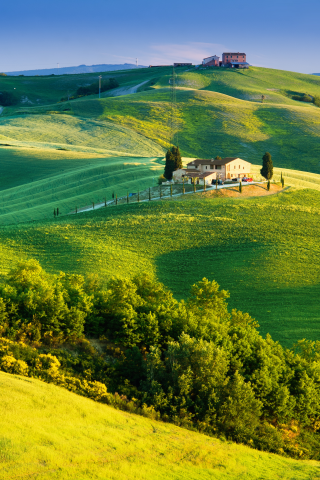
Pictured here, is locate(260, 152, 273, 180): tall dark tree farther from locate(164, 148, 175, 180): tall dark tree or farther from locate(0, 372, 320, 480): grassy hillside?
locate(0, 372, 320, 480): grassy hillside

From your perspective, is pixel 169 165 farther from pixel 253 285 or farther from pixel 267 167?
pixel 253 285

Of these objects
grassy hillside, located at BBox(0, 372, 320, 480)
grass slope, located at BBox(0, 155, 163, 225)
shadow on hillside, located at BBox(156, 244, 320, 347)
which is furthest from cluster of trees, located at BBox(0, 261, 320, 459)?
grass slope, located at BBox(0, 155, 163, 225)

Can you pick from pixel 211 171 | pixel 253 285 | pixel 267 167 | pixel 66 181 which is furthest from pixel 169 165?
pixel 253 285

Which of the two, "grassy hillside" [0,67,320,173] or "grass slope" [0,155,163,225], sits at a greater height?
"grassy hillside" [0,67,320,173]

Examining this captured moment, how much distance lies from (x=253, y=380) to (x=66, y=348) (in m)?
12.6

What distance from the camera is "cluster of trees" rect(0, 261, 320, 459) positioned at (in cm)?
2867

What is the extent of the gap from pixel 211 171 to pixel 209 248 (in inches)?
1207

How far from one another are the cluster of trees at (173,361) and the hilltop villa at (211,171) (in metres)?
50.1

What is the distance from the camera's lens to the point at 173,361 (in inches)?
1191

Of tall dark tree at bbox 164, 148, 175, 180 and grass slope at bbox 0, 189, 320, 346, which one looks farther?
tall dark tree at bbox 164, 148, 175, 180

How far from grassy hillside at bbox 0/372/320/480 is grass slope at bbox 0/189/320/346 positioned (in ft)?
62.8

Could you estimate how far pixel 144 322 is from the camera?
35.0 meters

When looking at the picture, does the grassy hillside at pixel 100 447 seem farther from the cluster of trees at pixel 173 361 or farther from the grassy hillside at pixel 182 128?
the grassy hillside at pixel 182 128

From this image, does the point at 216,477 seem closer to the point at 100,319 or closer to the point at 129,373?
the point at 129,373
